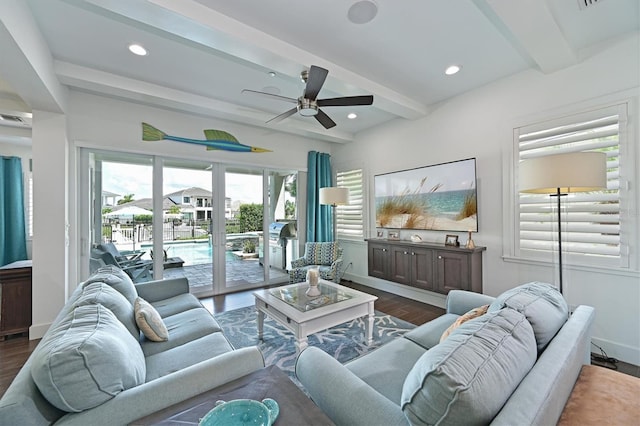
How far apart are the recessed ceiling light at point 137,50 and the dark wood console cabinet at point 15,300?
8.74 ft

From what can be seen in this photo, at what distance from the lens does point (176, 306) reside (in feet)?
8.38

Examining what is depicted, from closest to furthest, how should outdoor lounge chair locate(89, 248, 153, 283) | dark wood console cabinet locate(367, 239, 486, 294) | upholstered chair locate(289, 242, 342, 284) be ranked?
dark wood console cabinet locate(367, 239, 486, 294) → outdoor lounge chair locate(89, 248, 153, 283) → upholstered chair locate(289, 242, 342, 284)

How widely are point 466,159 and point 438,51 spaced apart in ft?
4.74

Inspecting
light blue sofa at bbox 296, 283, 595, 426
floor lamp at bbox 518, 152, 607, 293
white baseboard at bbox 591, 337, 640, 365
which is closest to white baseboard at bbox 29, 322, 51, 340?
light blue sofa at bbox 296, 283, 595, 426

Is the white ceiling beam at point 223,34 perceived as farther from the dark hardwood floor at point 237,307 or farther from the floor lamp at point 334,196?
the dark hardwood floor at point 237,307

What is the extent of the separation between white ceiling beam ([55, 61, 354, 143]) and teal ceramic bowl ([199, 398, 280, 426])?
368 centimetres

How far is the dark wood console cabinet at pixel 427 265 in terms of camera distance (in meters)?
3.23

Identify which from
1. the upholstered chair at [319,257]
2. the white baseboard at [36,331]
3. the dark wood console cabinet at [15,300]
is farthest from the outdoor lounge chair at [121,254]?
the upholstered chair at [319,257]

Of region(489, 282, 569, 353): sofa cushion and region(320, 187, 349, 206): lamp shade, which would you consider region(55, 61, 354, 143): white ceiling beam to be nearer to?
region(320, 187, 349, 206): lamp shade

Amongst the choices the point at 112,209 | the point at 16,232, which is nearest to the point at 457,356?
the point at 112,209

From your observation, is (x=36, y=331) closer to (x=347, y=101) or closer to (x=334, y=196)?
(x=334, y=196)

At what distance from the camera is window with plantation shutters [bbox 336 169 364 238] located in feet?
16.9

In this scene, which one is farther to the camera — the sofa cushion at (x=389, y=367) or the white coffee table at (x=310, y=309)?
the white coffee table at (x=310, y=309)

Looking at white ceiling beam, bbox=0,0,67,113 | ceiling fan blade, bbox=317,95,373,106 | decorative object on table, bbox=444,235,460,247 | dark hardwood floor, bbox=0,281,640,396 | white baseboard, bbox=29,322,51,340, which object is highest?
white ceiling beam, bbox=0,0,67,113
